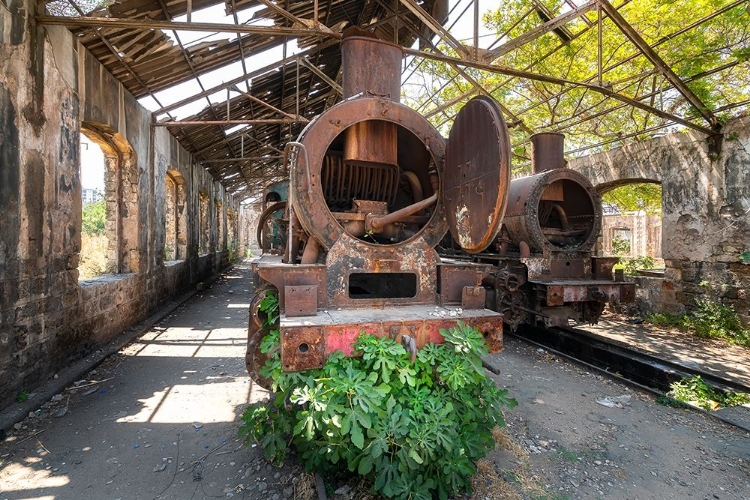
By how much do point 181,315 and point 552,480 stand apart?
25.5 ft

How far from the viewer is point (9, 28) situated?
11.7ft

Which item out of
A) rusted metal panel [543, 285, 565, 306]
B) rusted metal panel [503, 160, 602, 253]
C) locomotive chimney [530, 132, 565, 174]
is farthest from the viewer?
locomotive chimney [530, 132, 565, 174]

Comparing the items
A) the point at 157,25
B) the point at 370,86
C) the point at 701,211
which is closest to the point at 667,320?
the point at 701,211

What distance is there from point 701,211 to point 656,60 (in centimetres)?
338

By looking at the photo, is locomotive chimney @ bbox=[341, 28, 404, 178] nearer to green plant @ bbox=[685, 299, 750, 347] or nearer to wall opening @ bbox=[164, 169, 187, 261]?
green plant @ bbox=[685, 299, 750, 347]

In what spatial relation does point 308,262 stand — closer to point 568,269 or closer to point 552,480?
point 552,480

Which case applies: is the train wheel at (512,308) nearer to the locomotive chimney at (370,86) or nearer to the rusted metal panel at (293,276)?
the locomotive chimney at (370,86)

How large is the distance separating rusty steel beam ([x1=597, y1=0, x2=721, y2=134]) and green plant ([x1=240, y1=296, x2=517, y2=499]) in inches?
207

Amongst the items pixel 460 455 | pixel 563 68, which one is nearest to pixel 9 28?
pixel 460 455

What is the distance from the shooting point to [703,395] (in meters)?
4.20

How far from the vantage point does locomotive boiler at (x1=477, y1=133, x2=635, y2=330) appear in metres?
5.96

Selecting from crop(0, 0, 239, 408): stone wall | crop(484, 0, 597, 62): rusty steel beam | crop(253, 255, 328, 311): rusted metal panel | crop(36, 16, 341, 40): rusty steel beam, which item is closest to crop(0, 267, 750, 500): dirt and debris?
crop(0, 0, 239, 408): stone wall

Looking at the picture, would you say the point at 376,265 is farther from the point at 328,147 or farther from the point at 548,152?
the point at 548,152

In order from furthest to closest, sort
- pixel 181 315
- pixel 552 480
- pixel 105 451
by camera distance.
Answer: pixel 181 315
pixel 105 451
pixel 552 480
